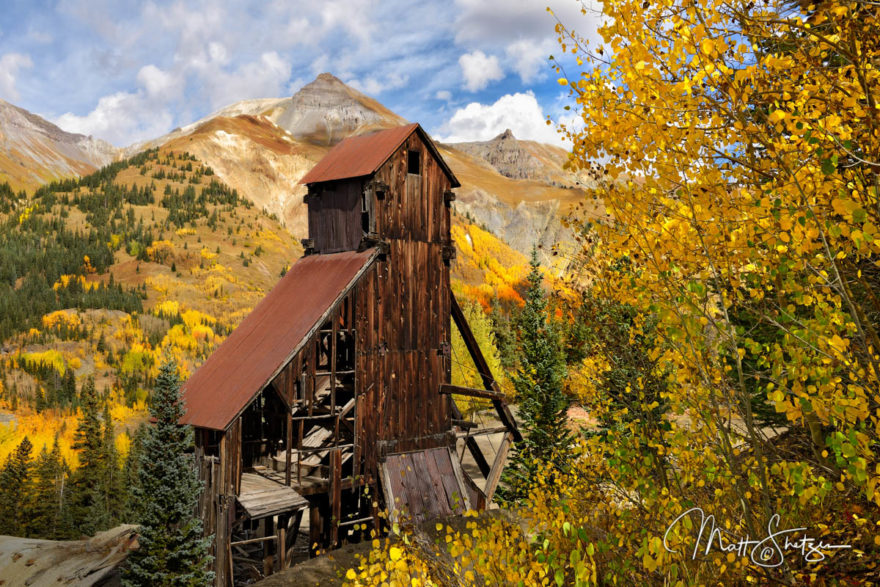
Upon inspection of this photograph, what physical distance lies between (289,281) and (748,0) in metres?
15.6

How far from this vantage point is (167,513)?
45.0 ft

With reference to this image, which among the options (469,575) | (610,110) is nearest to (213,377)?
(469,575)

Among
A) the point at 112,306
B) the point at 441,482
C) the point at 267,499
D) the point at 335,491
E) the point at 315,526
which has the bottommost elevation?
the point at 315,526

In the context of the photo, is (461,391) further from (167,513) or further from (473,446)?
(167,513)

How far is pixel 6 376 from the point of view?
62062 mm

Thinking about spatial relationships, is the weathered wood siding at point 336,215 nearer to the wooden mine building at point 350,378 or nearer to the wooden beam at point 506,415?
the wooden mine building at point 350,378

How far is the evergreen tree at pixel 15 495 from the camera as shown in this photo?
34312mm

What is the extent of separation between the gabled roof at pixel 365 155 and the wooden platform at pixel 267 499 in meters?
8.38

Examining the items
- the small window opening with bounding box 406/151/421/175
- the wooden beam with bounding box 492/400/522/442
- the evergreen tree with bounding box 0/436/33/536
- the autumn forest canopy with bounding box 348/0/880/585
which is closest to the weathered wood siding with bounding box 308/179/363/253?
the small window opening with bounding box 406/151/421/175

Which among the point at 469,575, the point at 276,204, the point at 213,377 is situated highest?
the point at 276,204

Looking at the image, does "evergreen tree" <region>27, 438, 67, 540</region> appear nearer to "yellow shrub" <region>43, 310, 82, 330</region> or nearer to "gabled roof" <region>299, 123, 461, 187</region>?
"gabled roof" <region>299, 123, 461, 187</region>

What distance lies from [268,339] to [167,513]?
4.68 m

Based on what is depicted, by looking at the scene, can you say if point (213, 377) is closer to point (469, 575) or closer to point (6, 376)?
point (469, 575)
